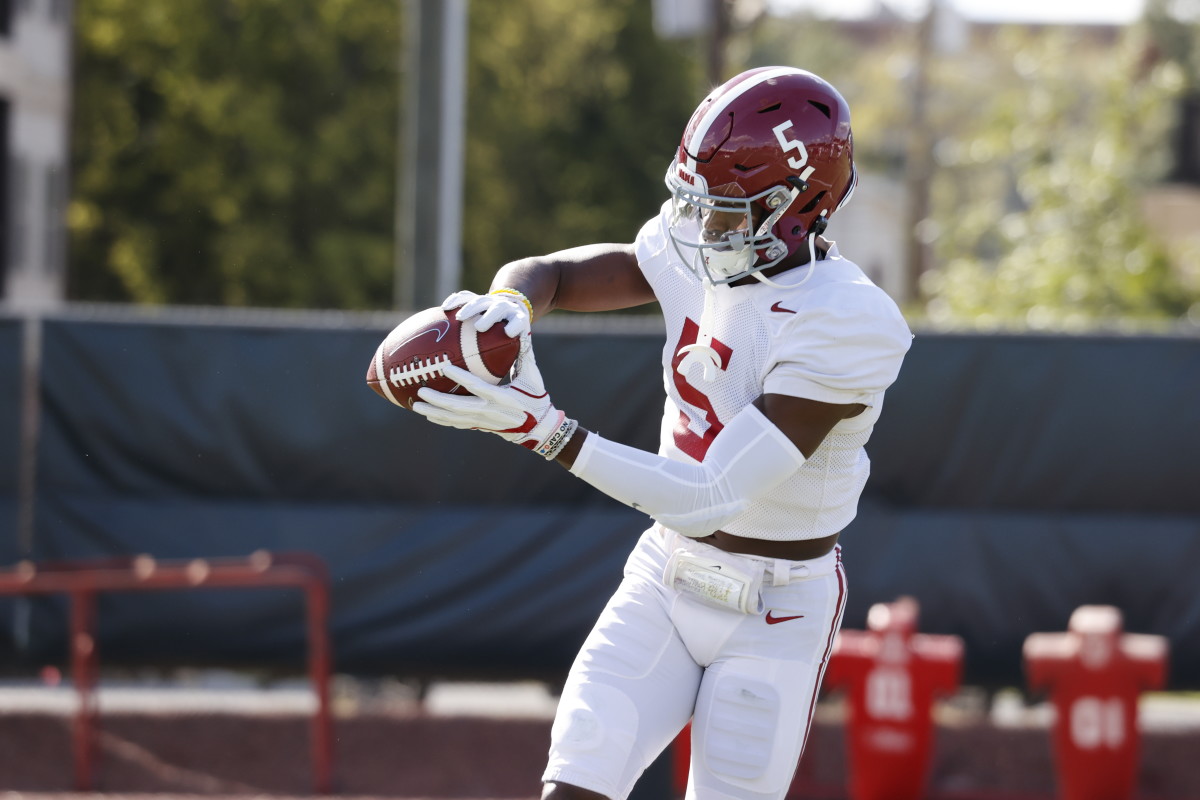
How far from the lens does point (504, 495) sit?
727cm

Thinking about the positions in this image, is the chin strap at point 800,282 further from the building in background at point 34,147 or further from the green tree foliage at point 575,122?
the green tree foliage at point 575,122

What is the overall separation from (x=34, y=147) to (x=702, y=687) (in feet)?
66.7

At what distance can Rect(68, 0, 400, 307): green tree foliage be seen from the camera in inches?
880

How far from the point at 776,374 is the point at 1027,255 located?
13.0m

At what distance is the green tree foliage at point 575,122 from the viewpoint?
1019 inches

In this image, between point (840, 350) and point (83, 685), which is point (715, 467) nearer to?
point (840, 350)

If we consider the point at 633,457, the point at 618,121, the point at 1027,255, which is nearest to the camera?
the point at 633,457

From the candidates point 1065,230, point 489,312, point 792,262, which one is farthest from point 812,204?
point 1065,230

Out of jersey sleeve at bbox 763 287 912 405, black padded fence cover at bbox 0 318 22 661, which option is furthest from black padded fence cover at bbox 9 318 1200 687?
jersey sleeve at bbox 763 287 912 405

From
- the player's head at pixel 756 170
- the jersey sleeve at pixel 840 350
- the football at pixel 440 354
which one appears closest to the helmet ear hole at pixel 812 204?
the player's head at pixel 756 170

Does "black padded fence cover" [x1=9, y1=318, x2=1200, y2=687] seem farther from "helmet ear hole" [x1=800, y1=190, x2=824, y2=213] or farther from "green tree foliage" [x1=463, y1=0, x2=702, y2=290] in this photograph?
"green tree foliage" [x1=463, y1=0, x2=702, y2=290]

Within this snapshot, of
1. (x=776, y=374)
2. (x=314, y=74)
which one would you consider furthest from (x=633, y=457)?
(x=314, y=74)

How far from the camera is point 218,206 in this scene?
2278cm

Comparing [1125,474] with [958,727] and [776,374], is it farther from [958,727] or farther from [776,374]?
[776,374]
